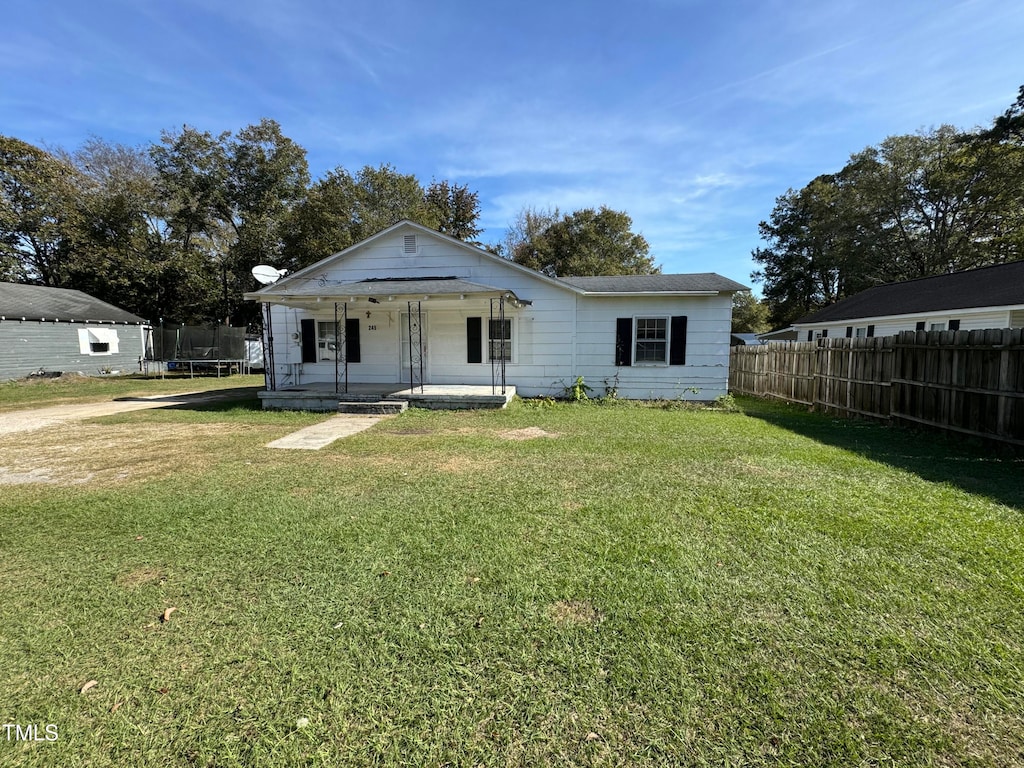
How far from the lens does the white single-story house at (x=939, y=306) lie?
13102mm

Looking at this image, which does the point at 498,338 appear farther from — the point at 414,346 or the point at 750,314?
the point at 750,314

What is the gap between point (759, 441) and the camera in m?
6.84

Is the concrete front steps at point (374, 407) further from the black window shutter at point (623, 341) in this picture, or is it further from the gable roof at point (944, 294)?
the gable roof at point (944, 294)

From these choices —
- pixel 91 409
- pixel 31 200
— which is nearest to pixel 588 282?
pixel 91 409

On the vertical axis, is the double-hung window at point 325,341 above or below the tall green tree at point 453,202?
below

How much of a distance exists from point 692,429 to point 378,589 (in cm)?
649

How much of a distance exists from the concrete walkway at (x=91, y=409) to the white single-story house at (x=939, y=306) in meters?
19.8

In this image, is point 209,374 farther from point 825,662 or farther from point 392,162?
point 825,662

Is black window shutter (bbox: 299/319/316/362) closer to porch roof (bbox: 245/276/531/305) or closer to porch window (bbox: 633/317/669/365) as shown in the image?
porch roof (bbox: 245/276/531/305)

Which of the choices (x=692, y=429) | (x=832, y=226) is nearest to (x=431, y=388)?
(x=692, y=429)

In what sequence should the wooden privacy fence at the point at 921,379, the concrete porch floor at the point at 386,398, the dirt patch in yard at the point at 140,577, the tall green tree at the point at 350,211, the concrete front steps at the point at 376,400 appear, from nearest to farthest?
the dirt patch in yard at the point at 140,577 → the wooden privacy fence at the point at 921,379 → the concrete front steps at the point at 376,400 → the concrete porch floor at the point at 386,398 → the tall green tree at the point at 350,211

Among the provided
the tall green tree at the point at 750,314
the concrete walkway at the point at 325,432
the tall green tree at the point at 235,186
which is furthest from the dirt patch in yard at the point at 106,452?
the tall green tree at the point at 750,314

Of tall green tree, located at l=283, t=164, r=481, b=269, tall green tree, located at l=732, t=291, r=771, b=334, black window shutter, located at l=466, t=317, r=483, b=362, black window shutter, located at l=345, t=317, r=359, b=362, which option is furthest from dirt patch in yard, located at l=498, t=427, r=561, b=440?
tall green tree, located at l=732, t=291, r=771, b=334

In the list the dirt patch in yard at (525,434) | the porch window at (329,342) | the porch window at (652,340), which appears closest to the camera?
A: the dirt patch in yard at (525,434)
